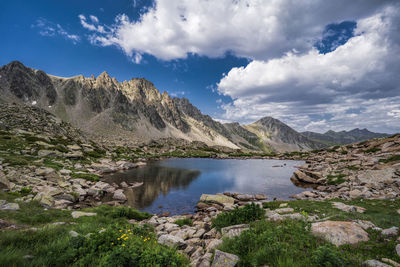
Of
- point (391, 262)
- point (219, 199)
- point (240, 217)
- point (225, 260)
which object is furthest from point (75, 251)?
point (219, 199)

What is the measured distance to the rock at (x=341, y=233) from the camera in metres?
7.88

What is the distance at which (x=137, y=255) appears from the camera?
616 cm

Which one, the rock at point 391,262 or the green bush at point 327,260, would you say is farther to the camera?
the rock at point 391,262

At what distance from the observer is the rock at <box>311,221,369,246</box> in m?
7.88

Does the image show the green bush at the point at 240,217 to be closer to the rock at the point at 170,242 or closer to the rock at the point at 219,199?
the rock at the point at 170,242

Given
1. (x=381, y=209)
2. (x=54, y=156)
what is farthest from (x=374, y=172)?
(x=54, y=156)

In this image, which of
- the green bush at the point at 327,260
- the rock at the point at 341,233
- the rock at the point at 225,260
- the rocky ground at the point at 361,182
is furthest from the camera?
the rocky ground at the point at 361,182

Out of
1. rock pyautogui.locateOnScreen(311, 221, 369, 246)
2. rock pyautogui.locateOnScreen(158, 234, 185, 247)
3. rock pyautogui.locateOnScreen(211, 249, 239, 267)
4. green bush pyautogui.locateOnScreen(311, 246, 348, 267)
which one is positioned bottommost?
rock pyautogui.locateOnScreen(158, 234, 185, 247)

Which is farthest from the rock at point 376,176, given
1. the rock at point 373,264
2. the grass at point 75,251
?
the grass at point 75,251

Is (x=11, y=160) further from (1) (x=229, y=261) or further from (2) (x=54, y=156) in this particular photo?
(1) (x=229, y=261)

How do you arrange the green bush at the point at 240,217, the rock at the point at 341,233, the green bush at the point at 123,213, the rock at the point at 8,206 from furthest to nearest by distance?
the green bush at the point at 123,213 → the rock at the point at 8,206 → the green bush at the point at 240,217 → the rock at the point at 341,233

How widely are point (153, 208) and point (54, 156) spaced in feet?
124

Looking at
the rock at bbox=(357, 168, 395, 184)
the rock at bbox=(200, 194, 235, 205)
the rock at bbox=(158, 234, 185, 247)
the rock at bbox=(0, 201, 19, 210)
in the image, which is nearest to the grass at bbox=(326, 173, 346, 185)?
the rock at bbox=(357, 168, 395, 184)

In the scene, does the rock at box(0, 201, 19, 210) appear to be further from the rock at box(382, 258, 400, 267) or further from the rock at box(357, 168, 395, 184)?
the rock at box(357, 168, 395, 184)
